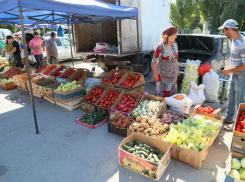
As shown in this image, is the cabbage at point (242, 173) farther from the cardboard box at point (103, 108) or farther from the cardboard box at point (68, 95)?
the cardboard box at point (68, 95)

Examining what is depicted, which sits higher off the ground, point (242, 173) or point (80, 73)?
point (80, 73)

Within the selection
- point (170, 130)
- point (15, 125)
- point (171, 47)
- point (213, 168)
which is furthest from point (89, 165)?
point (171, 47)

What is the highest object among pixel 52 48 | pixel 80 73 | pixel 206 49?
pixel 52 48

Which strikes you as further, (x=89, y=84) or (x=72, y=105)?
(x=89, y=84)

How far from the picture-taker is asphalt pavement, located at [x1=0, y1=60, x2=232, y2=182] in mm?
2795

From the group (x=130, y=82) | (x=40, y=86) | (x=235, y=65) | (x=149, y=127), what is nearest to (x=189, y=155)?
(x=149, y=127)

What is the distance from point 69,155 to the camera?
3322mm

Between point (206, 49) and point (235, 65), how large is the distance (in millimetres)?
2949

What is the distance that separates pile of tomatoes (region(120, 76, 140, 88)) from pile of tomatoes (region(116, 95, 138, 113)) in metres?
0.75

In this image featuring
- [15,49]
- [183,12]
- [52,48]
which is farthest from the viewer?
[183,12]

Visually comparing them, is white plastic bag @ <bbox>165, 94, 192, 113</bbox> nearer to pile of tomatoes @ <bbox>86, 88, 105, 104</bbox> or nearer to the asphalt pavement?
the asphalt pavement

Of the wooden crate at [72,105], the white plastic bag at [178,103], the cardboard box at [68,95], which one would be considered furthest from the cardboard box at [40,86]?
the white plastic bag at [178,103]

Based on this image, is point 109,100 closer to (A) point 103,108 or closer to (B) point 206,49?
(A) point 103,108

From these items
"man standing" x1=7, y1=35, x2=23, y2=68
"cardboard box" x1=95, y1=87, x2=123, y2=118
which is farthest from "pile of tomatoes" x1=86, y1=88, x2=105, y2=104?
"man standing" x1=7, y1=35, x2=23, y2=68
